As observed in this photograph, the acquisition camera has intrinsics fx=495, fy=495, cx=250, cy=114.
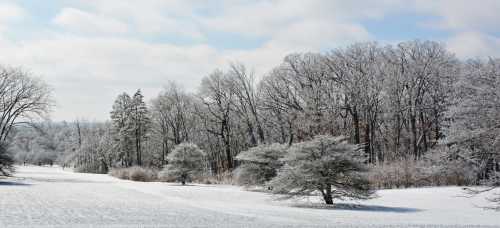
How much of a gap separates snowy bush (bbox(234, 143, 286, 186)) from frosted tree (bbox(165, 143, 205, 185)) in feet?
31.2

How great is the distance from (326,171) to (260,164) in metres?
8.98

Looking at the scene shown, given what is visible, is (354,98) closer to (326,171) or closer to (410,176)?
(410,176)

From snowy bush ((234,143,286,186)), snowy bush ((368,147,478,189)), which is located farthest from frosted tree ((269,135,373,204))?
snowy bush ((368,147,478,189))

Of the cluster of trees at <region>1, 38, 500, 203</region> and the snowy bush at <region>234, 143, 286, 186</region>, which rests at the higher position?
the cluster of trees at <region>1, 38, 500, 203</region>

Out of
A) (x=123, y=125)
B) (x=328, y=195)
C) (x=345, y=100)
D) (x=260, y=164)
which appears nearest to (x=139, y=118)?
(x=123, y=125)

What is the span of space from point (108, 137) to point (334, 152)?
72.1 metres

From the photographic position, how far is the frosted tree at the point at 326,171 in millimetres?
19328

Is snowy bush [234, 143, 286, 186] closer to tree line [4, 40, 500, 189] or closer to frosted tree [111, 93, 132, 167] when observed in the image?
tree line [4, 40, 500, 189]

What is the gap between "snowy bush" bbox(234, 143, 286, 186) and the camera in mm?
27609

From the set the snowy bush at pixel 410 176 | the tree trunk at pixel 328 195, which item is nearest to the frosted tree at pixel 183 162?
the snowy bush at pixel 410 176

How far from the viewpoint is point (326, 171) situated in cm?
1944

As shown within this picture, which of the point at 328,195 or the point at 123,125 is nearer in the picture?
the point at 328,195

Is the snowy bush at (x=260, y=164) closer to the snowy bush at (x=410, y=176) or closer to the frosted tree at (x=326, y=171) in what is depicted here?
the snowy bush at (x=410, y=176)

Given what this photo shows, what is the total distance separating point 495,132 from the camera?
1562 cm
